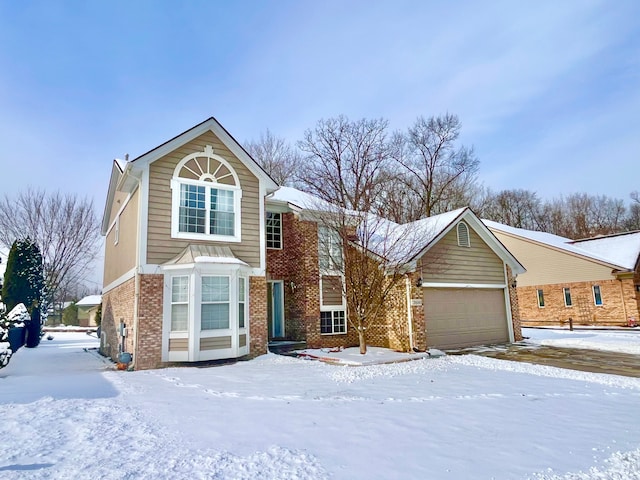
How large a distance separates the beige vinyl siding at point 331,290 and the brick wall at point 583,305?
1776 cm

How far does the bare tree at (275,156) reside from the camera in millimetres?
30828

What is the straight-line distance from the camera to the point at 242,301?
1225 cm

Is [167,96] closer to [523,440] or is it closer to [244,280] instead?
[244,280]

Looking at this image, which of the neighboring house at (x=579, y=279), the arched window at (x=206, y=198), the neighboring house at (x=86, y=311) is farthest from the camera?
the neighboring house at (x=86, y=311)

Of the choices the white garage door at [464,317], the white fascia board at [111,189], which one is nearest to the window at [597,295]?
the white garage door at [464,317]

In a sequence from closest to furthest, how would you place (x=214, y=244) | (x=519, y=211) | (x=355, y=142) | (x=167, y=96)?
(x=214, y=244) → (x=167, y=96) → (x=355, y=142) → (x=519, y=211)

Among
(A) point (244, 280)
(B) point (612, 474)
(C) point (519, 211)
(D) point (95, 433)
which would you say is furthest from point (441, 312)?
(C) point (519, 211)

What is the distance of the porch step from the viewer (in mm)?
13776

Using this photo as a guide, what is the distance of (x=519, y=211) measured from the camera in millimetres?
45062

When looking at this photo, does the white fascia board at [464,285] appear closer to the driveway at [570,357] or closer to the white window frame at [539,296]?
the driveway at [570,357]

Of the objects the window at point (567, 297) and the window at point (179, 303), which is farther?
the window at point (567, 297)

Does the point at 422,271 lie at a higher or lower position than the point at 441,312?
higher

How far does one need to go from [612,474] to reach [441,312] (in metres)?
10.7

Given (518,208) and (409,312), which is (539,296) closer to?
(409,312)
